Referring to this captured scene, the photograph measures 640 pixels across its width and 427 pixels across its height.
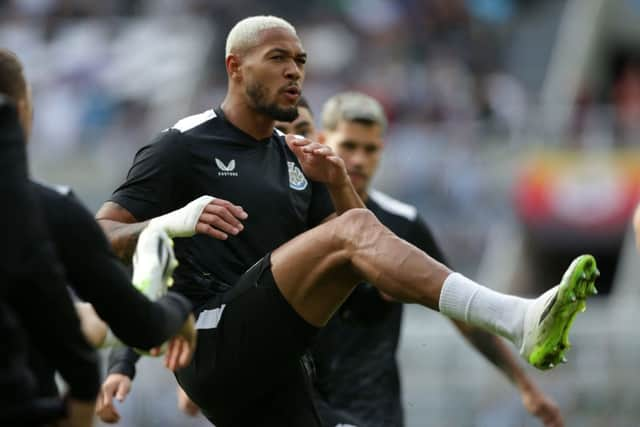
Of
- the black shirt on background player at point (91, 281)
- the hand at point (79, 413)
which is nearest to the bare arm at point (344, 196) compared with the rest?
the black shirt on background player at point (91, 281)

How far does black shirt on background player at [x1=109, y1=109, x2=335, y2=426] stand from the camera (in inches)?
257

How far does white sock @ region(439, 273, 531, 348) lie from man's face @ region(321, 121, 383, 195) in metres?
2.79

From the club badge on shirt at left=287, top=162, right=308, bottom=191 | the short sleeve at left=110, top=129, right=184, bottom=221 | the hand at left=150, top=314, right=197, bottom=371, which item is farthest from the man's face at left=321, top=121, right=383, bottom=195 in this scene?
the hand at left=150, top=314, right=197, bottom=371

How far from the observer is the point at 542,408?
8.16 m

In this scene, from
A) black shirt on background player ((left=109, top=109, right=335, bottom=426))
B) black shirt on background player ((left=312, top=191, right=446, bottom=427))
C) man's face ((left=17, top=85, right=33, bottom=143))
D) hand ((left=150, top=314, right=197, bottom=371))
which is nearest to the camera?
man's face ((left=17, top=85, right=33, bottom=143))

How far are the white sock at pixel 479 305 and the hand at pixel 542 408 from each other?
2.37 m

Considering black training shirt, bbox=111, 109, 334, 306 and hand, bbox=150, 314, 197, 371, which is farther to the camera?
black training shirt, bbox=111, 109, 334, 306

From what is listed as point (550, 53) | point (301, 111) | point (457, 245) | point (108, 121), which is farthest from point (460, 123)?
point (301, 111)

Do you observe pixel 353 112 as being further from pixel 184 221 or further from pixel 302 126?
pixel 184 221

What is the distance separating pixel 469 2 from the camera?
2244 centimetres

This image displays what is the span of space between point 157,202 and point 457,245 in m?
12.4

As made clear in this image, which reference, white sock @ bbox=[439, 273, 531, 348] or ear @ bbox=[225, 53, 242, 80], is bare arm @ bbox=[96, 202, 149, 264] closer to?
ear @ bbox=[225, 53, 242, 80]

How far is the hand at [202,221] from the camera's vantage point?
5.96 m

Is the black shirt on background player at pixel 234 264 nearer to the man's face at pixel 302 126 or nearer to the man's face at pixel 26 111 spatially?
the man's face at pixel 302 126
